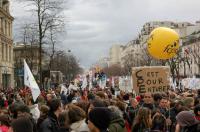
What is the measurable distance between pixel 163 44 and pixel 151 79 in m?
1.49

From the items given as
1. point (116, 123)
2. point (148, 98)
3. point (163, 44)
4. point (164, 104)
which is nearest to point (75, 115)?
point (116, 123)

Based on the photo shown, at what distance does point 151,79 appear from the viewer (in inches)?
504

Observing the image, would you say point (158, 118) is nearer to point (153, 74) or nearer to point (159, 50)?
point (153, 74)

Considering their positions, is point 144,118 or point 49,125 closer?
point 49,125

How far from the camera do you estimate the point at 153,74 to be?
1284 centimetres

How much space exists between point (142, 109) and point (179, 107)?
2.02 metres

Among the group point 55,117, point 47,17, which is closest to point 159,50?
point 55,117

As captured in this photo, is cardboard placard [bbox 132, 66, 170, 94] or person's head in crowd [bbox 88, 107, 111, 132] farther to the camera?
cardboard placard [bbox 132, 66, 170, 94]

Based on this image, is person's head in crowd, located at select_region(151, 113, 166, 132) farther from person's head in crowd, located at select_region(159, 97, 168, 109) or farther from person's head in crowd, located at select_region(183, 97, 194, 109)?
person's head in crowd, located at select_region(159, 97, 168, 109)

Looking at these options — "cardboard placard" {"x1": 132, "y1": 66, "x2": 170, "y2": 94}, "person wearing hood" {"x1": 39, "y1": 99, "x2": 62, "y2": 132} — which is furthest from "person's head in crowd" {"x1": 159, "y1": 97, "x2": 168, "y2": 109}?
"person wearing hood" {"x1": 39, "y1": 99, "x2": 62, "y2": 132}

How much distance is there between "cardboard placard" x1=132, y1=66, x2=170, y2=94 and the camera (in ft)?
41.9

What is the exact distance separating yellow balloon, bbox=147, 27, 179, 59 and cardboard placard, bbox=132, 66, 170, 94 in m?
1.11

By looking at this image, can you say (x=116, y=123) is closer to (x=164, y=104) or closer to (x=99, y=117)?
(x=99, y=117)

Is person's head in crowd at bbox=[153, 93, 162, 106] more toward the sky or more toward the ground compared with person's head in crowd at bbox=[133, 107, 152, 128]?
more toward the sky
